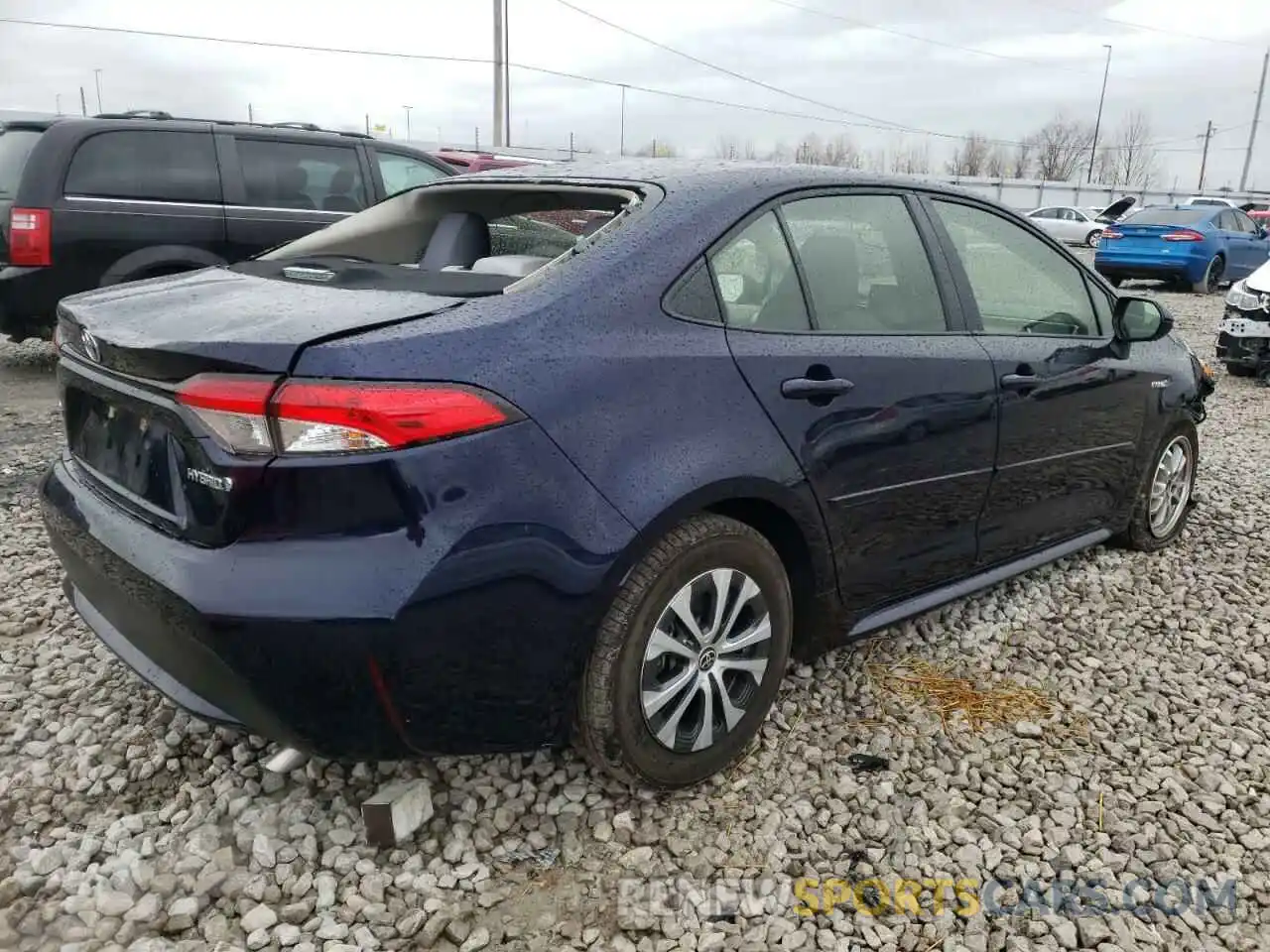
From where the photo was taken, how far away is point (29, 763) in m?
2.59

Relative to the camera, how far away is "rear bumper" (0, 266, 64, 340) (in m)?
6.30

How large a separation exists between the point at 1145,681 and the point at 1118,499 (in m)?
0.97

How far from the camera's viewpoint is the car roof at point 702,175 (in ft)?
8.63

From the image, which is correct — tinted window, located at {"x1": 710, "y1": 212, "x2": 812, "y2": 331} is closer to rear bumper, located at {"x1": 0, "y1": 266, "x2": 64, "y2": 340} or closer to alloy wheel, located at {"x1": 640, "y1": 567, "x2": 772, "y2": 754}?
alloy wheel, located at {"x1": 640, "y1": 567, "x2": 772, "y2": 754}

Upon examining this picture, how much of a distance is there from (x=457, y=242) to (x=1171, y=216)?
16.3 meters

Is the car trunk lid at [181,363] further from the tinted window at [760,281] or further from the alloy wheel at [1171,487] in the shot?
the alloy wheel at [1171,487]

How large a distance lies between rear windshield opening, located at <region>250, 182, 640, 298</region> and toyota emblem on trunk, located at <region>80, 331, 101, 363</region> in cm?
55

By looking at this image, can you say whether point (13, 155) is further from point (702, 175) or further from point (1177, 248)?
point (1177, 248)

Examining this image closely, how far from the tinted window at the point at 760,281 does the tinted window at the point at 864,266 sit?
6 cm

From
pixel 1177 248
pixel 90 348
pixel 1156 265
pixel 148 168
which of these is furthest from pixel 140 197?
pixel 1177 248

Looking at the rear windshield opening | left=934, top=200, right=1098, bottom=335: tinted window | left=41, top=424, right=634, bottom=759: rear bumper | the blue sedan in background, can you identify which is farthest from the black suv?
the blue sedan in background

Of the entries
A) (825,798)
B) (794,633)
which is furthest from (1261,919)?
(794,633)

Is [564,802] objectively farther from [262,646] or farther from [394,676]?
[262,646]

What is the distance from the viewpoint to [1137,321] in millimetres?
3770
